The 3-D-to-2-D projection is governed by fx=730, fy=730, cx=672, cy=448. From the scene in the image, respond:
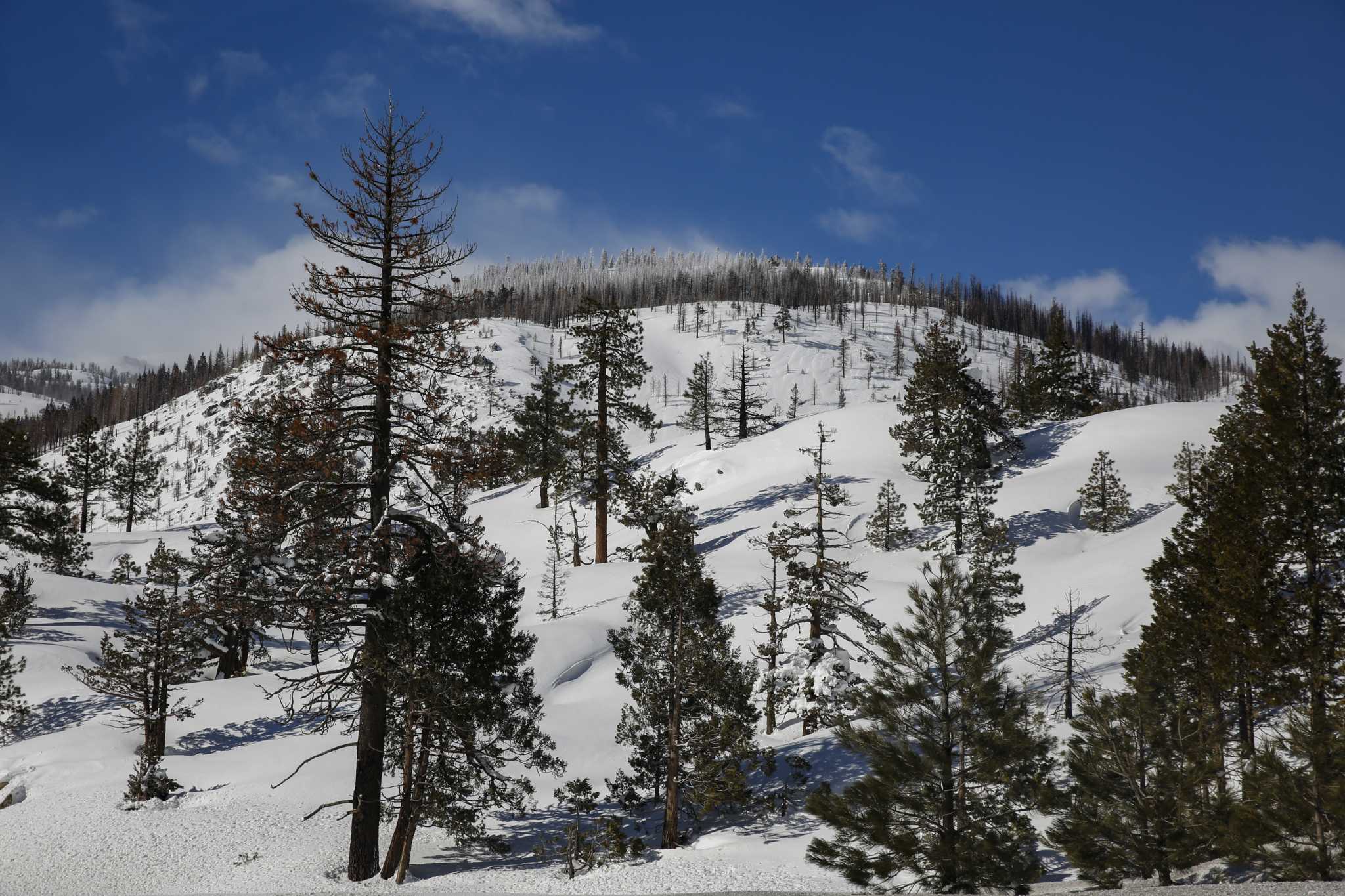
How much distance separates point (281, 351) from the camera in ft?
38.9

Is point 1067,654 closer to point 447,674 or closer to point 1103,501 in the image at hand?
point 1103,501

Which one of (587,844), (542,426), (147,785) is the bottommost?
(587,844)

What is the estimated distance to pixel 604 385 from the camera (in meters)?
37.6

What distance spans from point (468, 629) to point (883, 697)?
797 centimetres

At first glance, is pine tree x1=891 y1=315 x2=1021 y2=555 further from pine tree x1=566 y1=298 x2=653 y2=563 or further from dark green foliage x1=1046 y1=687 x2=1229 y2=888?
dark green foliage x1=1046 y1=687 x2=1229 y2=888

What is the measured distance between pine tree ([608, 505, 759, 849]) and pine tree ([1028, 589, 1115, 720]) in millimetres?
13692

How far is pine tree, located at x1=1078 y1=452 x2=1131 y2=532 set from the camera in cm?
3816

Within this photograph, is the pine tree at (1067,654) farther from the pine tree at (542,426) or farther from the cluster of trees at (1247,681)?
the pine tree at (542,426)

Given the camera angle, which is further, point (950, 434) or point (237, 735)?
point (950, 434)

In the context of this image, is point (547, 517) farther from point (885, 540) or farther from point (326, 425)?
point (326, 425)

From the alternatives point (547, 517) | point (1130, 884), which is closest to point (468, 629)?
point (1130, 884)

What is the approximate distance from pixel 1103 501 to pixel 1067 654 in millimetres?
13759

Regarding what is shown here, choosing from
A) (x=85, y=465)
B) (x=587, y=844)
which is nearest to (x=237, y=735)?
(x=587, y=844)

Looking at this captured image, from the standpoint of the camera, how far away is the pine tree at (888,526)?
38.5 metres
